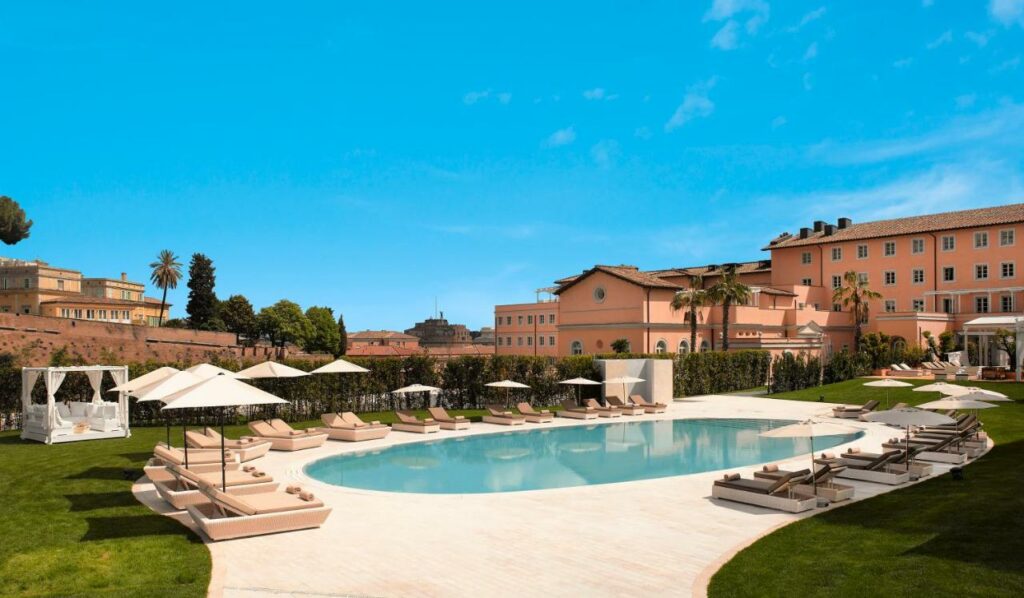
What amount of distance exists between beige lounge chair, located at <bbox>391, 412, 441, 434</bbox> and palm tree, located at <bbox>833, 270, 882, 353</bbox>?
3776 cm

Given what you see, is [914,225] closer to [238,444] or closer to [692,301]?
[692,301]

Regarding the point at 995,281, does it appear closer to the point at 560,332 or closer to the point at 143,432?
the point at 560,332

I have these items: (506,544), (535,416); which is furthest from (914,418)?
(535,416)

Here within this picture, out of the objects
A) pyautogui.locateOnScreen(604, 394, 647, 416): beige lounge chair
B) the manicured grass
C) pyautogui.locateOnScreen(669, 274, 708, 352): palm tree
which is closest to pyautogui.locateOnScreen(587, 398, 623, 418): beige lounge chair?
pyautogui.locateOnScreen(604, 394, 647, 416): beige lounge chair

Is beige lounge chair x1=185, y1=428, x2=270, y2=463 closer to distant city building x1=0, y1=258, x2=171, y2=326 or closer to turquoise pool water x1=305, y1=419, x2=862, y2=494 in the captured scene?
turquoise pool water x1=305, y1=419, x2=862, y2=494

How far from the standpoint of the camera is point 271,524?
1090 cm

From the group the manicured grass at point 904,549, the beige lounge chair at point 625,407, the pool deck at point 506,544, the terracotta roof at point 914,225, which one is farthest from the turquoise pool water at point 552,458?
the terracotta roof at point 914,225

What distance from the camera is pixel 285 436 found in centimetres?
2112

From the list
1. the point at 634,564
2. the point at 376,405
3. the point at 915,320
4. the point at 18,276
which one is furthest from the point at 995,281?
the point at 18,276

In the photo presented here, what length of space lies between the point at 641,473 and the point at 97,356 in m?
50.8

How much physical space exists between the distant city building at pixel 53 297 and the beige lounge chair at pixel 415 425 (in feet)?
223

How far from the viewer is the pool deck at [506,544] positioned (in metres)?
8.65

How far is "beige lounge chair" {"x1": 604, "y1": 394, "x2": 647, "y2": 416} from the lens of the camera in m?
30.5

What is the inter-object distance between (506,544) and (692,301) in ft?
124
